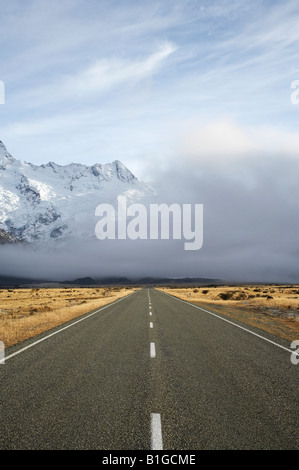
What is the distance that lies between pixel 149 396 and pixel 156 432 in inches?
61.3

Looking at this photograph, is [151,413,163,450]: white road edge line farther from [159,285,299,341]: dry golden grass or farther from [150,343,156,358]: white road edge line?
[159,285,299,341]: dry golden grass

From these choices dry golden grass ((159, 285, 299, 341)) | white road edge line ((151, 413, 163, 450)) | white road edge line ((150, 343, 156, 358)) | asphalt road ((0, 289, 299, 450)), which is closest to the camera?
white road edge line ((151, 413, 163, 450))

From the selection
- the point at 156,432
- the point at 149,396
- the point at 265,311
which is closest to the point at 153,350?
the point at 149,396

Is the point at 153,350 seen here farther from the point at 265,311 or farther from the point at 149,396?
the point at 265,311

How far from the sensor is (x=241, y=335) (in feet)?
43.7

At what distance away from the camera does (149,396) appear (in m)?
6.23

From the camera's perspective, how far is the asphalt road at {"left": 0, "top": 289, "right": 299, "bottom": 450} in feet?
14.9

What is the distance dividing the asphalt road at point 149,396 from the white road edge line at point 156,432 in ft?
0.05

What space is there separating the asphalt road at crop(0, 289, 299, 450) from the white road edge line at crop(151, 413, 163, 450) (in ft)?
0.05

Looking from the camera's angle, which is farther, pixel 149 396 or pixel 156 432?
pixel 149 396

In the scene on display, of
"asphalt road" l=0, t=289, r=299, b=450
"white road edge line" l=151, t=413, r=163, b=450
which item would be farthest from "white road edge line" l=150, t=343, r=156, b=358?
"white road edge line" l=151, t=413, r=163, b=450
